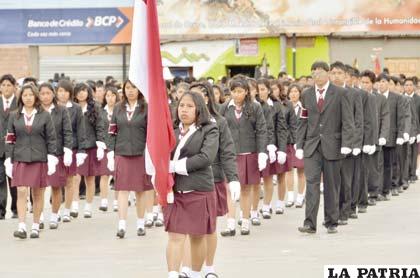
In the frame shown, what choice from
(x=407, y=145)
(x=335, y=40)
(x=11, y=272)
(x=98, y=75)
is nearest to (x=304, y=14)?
(x=335, y=40)

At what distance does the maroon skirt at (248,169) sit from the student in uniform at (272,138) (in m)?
1.04

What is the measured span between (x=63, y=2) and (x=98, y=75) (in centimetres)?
249

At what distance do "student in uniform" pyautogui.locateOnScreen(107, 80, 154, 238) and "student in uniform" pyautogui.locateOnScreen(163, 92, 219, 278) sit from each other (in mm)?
4103

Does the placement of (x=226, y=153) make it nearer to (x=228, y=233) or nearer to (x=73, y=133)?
(x=228, y=233)

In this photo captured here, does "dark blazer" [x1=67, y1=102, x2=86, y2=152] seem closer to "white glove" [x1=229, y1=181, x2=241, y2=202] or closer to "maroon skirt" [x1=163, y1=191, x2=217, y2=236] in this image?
"white glove" [x1=229, y1=181, x2=241, y2=202]

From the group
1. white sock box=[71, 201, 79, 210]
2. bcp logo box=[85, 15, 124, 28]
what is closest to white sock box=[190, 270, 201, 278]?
white sock box=[71, 201, 79, 210]

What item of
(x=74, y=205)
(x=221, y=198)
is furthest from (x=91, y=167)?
(x=221, y=198)

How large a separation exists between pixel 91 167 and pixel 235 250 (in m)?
5.00

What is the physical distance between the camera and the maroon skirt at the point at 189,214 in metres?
10.1

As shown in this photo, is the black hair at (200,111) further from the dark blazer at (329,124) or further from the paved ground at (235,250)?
the dark blazer at (329,124)

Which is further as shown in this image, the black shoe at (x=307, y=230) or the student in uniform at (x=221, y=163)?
the black shoe at (x=307, y=230)

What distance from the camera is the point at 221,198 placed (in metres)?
11.7

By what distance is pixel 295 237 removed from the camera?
14469 millimetres

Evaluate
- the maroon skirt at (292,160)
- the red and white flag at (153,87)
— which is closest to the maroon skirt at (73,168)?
the maroon skirt at (292,160)
